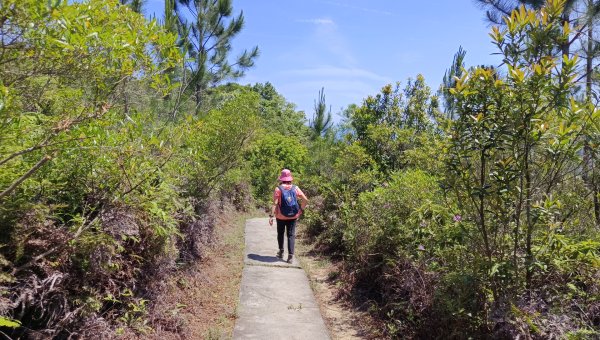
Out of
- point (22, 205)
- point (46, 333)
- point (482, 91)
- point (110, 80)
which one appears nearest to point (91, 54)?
point (110, 80)

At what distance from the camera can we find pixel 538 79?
306 centimetres

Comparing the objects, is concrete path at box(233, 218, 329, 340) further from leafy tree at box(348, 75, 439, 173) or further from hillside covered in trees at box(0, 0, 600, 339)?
leafy tree at box(348, 75, 439, 173)

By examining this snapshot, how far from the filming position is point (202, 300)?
209 inches

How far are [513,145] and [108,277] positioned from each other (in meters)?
3.25

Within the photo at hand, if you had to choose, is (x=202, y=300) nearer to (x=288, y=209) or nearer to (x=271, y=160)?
(x=288, y=209)

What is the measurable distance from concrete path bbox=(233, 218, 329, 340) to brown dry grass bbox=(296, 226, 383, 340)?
0.54ft

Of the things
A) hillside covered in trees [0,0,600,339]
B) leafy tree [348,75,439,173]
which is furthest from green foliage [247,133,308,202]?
hillside covered in trees [0,0,600,339]

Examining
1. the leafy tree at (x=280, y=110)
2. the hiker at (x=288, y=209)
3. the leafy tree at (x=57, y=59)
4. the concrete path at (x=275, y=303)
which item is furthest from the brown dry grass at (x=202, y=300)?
the leafy tree at (x=280, y=110)

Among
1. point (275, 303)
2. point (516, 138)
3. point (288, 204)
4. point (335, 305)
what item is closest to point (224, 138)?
point (288, 204)

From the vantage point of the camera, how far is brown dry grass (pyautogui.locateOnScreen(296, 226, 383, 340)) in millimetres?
4840

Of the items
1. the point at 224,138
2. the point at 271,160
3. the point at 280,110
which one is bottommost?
the point at 224,138

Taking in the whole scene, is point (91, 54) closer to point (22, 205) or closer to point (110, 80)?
point (110, 80)

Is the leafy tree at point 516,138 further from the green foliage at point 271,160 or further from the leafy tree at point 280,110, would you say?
the leafy tree at point 280,110

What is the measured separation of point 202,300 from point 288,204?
7.78ft
